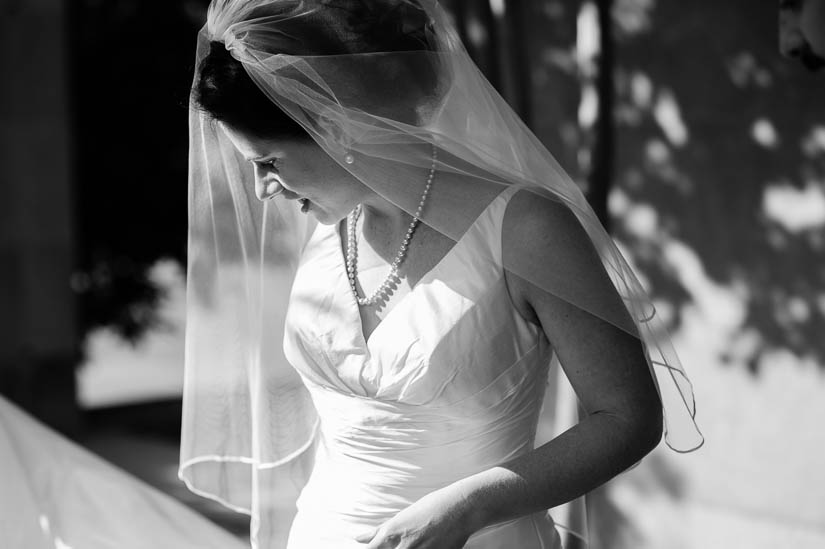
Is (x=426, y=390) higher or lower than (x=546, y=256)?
lower

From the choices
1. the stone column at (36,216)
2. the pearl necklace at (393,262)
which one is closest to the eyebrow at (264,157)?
the pearl necklace at (393,262)

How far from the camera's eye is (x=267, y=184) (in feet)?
6.32

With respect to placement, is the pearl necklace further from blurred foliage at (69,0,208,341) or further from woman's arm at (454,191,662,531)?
blurred foliage at (69,0,208,341)

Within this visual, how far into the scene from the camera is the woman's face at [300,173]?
6.19 ft

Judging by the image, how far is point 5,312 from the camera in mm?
7375

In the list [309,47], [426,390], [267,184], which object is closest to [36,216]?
[267,184]

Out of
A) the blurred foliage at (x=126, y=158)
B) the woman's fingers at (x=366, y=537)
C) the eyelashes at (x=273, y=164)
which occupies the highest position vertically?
the eyelashes at (x=273, y=164)

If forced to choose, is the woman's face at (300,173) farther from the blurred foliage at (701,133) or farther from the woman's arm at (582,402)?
the blurred foliage at (701,133)

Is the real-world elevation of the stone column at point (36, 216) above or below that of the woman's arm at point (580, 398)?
below

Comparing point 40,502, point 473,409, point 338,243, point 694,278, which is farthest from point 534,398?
point 694,278

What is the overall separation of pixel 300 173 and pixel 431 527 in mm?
724

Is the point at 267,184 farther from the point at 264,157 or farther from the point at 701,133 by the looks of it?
the point at 701,133

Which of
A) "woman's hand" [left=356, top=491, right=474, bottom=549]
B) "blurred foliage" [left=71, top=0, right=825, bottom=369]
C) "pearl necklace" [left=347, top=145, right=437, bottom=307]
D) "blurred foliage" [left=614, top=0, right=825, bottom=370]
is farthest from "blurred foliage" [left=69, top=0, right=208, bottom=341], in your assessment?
"woman's hand" [left=356, top=491, right=474, bottom=549]

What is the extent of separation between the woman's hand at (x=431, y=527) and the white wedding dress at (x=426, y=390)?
23 centimetres
